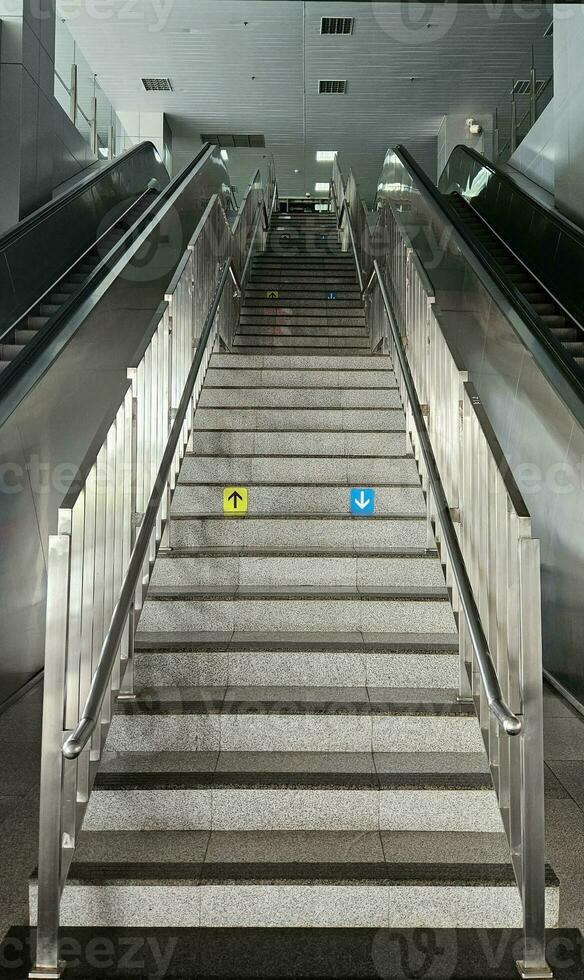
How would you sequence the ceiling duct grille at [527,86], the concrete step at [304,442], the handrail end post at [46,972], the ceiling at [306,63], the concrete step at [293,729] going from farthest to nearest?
the ceiling at [306,63] → the ceiling duct grille at [527,86] → the concrete step at [304,442] → the concrete step at [293,729] → the handrail end post at [46,972]

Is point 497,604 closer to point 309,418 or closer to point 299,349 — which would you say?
point 309,418

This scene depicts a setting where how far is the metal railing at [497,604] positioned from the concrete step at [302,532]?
197mm

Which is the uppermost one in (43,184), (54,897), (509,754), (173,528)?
(43,184)

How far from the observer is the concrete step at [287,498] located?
376cm

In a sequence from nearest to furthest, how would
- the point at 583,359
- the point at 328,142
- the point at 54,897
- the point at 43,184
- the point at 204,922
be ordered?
the point at 54,897 → the point at 204,922 → the point at 583,359 → the point at 43,184 → the point at 328,142

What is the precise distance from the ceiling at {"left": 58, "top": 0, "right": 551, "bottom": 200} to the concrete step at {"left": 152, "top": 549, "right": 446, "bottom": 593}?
10.4 metres

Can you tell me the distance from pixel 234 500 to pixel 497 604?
1.81 meters

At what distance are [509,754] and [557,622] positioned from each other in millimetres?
1882

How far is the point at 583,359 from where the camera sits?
5031 millimetres

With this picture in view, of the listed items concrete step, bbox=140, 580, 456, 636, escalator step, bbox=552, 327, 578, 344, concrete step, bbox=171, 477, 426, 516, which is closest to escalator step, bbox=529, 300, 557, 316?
escalator step, bbox=552, 327, 578, 344

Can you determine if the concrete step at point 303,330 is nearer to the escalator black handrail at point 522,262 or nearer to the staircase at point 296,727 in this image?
the escalator black handrail at point 522,262

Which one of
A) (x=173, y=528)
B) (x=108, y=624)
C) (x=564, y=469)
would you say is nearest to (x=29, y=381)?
(x=173, y=528)

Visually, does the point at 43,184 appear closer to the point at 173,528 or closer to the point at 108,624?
the point at 173,528

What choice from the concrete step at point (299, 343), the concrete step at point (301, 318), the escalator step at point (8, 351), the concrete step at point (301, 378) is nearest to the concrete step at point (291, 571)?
the concrete step at point (301, 378)
